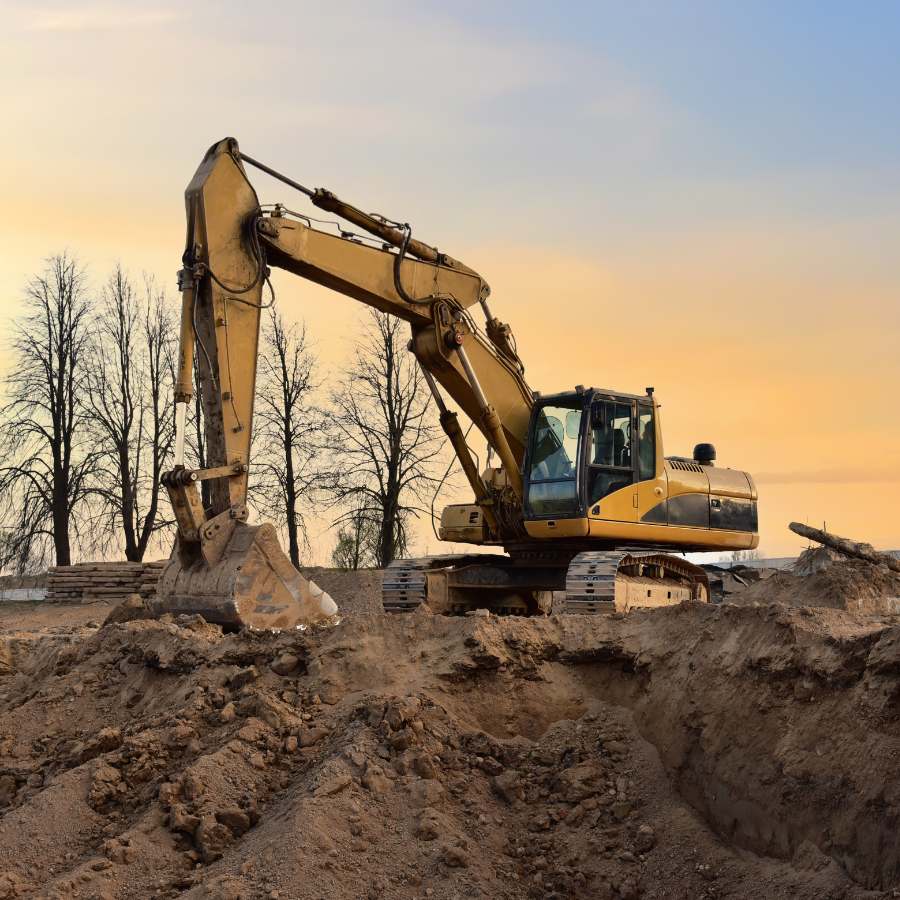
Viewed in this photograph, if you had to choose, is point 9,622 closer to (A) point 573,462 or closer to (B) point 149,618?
(B) point 149,618

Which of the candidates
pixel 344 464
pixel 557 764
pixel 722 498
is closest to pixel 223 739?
pixel 557 764

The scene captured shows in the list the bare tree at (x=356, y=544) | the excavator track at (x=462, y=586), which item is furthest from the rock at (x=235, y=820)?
the bare tree at (x=356, y=544)

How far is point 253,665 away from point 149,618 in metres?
3.40

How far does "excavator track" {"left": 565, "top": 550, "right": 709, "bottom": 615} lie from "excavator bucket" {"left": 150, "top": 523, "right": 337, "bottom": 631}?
2.90 meters

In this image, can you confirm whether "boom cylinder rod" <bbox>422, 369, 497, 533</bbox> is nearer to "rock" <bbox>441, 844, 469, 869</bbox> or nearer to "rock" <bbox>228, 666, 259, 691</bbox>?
"rock" <bbox>228, 666, 259, 691</bbox>

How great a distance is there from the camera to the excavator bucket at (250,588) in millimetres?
10903

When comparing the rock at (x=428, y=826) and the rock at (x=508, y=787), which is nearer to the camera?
the rock at (x=428, y=826)

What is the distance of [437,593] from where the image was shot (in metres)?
14.6

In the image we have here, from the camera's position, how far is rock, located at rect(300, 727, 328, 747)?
8078mm

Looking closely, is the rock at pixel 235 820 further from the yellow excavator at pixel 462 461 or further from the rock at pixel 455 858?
the yellow excavator at pixel 462 461

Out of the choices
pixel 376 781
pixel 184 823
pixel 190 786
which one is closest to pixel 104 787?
pixel 190 786

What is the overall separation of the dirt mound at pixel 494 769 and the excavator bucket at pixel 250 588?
1151 mm

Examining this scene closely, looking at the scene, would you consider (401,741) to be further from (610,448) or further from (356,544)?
(356,544)

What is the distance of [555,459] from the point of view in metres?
13.6
